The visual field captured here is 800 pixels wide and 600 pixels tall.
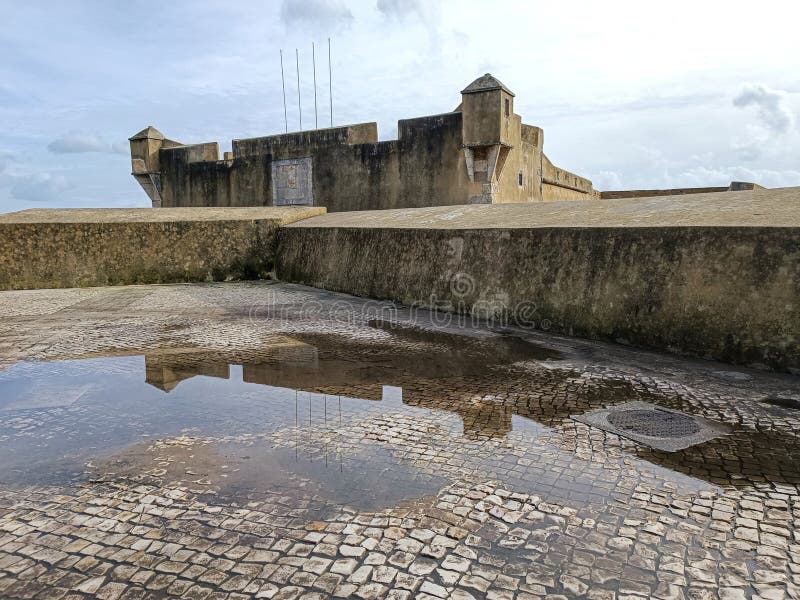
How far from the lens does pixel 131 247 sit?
12.6 m

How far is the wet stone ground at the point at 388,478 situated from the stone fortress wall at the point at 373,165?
10.9 metres

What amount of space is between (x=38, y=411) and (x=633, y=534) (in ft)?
13.4

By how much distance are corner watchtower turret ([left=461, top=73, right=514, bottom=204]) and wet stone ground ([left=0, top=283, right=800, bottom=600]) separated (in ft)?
34.7

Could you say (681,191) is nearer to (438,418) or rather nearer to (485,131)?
(485,131)

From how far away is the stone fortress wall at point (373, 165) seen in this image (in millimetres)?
15898

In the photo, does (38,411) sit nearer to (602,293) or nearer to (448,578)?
(448,578)

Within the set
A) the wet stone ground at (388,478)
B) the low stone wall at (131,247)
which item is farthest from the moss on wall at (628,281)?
the low stone wall at (131,247)

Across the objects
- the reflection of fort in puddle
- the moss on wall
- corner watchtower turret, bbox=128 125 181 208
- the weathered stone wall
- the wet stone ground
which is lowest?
the wet stone ground

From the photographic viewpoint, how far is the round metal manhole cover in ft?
12.5

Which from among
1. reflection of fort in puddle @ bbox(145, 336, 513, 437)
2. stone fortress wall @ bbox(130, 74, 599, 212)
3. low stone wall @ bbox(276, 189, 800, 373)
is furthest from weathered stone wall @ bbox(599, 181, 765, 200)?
reflection of fort in puddle @ bbox(145, 336, 513, 437)

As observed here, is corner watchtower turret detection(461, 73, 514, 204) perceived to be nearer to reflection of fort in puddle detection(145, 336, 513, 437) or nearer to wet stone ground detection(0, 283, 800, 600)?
wet stone ground detection(0, 283, 800, 600)

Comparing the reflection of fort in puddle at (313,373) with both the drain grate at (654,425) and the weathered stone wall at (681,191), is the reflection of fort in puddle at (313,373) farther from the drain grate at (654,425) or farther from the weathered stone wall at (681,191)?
the weathered stone wall at (681,191)

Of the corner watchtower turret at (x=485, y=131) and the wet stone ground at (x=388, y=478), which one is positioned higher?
the corner watchtower turret at (x=485, y=131)

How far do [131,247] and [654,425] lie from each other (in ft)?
38.4
